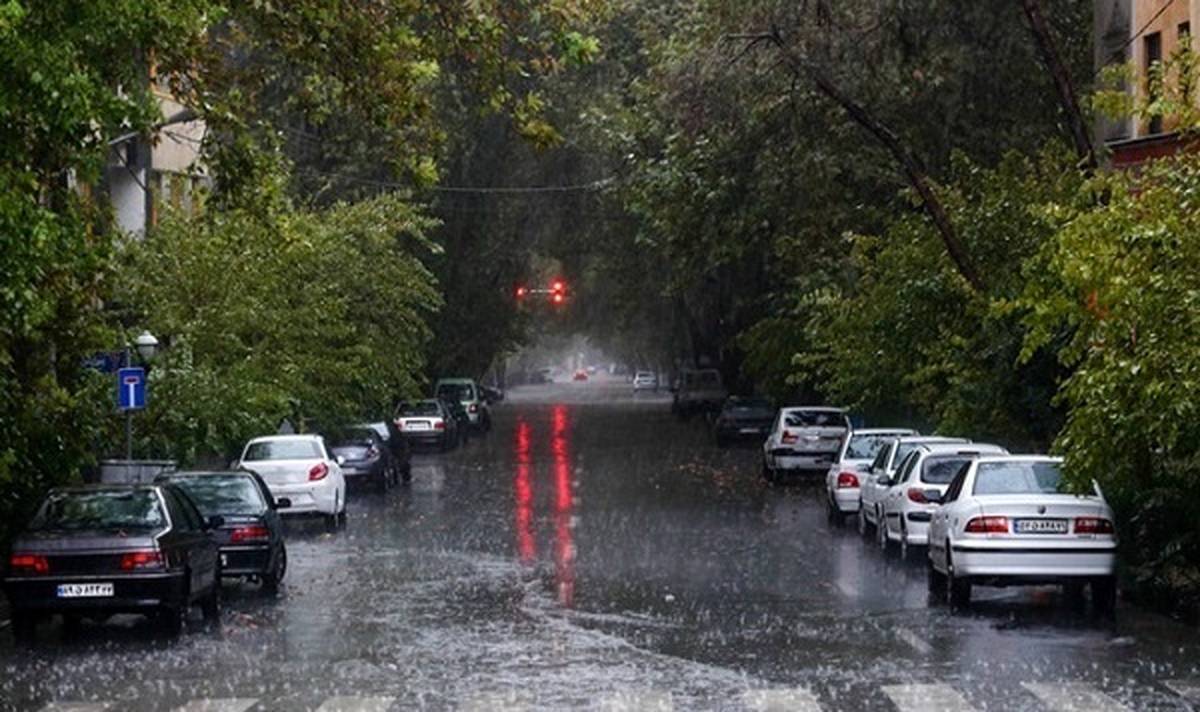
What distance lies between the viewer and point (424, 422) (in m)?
65.1

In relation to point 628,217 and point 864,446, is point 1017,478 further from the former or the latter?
point 628,217

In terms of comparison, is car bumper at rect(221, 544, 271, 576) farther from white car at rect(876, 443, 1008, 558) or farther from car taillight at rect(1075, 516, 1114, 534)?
car taillight at rect(1075, 516, 1114, 534)

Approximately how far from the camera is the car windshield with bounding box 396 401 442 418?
65188 mm

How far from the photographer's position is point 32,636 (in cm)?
A: 2078

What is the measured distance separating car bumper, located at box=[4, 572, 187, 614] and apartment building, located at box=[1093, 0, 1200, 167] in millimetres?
22145

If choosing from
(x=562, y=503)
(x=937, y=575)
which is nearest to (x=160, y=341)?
(x=562, y=503)

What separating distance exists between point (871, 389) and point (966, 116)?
6.03 metres

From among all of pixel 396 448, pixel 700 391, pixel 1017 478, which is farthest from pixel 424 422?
pixel 1017 478

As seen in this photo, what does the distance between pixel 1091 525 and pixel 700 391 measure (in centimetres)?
6340

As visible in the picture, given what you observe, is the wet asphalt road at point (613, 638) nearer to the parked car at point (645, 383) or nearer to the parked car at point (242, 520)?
the parked car at point (242, 520)

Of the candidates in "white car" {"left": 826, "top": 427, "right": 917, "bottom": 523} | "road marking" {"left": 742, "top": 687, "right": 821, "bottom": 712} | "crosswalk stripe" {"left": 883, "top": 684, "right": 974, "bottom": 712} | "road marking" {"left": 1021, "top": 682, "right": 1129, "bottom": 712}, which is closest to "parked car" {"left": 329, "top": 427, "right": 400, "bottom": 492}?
"white car" {"left": 826, "top": 427, "right": 917, "bottom": 523}

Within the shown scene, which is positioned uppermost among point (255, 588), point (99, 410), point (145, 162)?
point (145, 162)

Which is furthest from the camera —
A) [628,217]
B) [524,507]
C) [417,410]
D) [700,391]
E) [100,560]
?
[700,391]

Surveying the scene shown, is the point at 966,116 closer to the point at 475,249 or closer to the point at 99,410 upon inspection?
the point at 99,410
